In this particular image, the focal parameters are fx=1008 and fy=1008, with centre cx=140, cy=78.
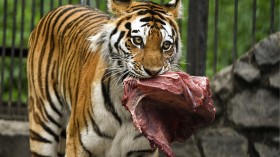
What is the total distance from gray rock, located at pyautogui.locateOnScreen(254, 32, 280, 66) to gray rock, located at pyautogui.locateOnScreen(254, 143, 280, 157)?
67 centimetres

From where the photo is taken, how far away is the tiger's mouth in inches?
241

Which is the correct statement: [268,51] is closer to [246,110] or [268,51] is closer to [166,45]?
[246,110]

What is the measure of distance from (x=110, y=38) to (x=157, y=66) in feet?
1.77

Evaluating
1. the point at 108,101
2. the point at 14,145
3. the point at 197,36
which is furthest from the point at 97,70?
the point at 14,145

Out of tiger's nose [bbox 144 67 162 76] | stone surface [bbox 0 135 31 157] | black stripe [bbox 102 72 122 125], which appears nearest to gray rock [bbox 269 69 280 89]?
black stripe [bbox 102 72 122 125]

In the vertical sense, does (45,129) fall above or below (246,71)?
below

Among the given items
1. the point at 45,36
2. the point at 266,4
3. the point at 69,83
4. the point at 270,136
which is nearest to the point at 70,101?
the point at 69,83

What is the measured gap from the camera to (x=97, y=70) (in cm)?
669

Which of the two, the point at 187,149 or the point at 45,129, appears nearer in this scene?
the point at 45,129

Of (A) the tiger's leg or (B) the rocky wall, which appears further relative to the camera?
(B) the rocky wall

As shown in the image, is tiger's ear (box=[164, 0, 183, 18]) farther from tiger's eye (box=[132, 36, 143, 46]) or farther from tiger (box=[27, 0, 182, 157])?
tiger's eye (box=[132, 36, 143, 46])

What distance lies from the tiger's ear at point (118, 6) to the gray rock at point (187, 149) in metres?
2.34

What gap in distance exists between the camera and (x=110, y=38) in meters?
6.48

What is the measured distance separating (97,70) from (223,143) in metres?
2.10
